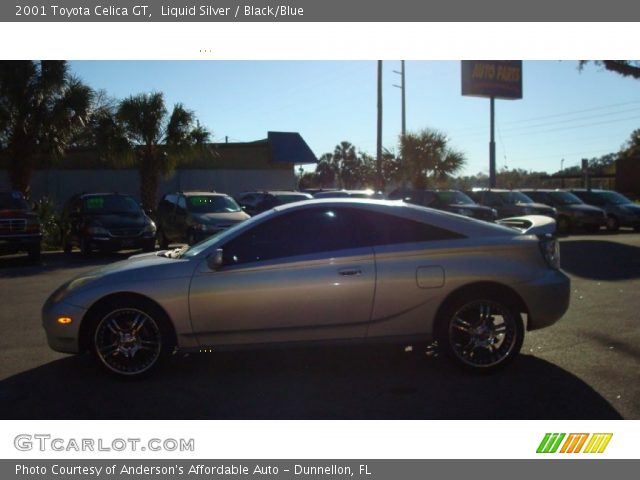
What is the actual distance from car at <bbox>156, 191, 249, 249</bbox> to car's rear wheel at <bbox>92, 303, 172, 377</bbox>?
10.0 metres

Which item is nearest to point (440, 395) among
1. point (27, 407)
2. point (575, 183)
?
point (27, 407)

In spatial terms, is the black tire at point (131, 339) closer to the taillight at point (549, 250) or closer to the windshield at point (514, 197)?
the taillight at point (549, 250)

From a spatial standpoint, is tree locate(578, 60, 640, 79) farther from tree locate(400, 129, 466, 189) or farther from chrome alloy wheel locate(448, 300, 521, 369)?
chrome alloy wheel locate(448, 300, 521, 369)

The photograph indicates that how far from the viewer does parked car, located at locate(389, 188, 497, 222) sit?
18703mm

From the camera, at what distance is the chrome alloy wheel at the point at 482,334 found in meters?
5.25

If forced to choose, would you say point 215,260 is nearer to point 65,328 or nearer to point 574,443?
point 65,328

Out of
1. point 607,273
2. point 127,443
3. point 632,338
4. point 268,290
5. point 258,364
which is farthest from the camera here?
point 607,273

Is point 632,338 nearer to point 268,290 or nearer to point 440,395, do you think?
point 440,395

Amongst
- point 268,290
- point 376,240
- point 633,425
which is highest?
point 376,240

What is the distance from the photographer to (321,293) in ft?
16.8

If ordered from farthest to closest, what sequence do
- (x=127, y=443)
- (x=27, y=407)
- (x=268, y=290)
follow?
1. (x=268, y=290)
2. (x=27, y=407)
3. (x=127, y=443)

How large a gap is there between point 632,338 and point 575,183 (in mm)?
61532

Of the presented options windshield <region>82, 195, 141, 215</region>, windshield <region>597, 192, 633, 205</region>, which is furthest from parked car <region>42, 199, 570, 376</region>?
windshield <region>597, 192, 633, 205</region>

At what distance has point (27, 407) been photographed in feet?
15.2
